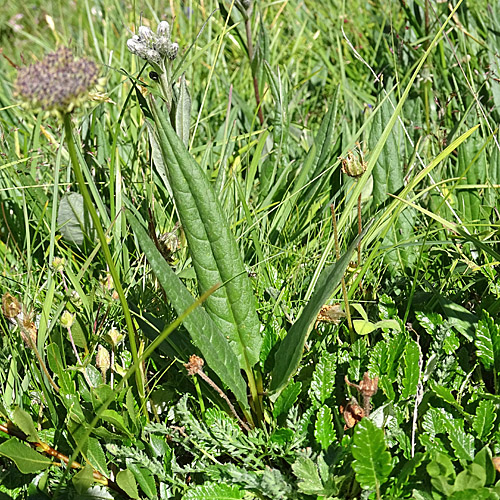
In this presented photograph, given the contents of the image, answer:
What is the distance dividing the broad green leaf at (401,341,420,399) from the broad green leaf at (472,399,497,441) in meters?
0.12

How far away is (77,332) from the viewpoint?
136 centimetres

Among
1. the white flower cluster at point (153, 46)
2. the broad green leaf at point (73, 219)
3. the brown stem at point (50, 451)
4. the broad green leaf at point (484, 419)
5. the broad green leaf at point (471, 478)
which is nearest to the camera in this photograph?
the broad green leaf at point (471, 478)

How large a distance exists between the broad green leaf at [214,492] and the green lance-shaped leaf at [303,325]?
0.20 metres

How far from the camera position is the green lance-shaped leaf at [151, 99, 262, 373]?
40.1 inches

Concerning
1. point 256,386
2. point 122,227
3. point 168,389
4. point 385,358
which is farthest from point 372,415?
point 122,227

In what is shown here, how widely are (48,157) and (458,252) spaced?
4.56 feet

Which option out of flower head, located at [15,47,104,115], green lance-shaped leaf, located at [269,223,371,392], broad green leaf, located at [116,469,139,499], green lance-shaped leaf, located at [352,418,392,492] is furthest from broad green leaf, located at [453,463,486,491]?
flower head, located at [15,47,104,115]

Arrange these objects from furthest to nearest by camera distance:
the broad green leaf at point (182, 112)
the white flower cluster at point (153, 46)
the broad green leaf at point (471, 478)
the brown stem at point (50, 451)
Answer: the broad green leaf at point (182, 112)
the white flower cluster at point (153, 46)
the brown stem at point (50, 451)
the broad green leaf at point (471, 478)

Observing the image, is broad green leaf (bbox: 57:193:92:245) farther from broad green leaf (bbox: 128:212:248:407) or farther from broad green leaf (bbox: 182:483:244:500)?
broad green leaf (bbox: 182:483:244:500)

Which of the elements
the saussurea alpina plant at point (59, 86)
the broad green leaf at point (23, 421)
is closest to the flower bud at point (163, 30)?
the saussurea alpina plant at point (59, 86)

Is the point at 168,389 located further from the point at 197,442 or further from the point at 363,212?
the point at 363,212

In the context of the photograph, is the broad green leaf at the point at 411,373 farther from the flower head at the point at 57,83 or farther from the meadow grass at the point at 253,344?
the flower head at the point at 57,83

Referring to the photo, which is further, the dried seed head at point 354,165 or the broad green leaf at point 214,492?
the dried seed head at point 354,165

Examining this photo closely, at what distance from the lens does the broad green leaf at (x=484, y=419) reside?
105 cm
